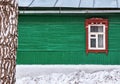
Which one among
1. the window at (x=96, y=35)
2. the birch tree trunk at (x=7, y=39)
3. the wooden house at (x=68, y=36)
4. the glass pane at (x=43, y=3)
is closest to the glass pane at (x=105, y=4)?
the wooden house at (x=68, y=36)

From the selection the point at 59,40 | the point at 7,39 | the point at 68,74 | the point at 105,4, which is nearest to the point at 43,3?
the point at 59,40

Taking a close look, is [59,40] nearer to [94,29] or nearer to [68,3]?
[94,29]

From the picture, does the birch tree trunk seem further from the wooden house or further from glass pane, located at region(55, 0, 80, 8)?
glass pane, located at region(55, 0, 80, 8)

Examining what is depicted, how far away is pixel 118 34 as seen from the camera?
52.4 ft

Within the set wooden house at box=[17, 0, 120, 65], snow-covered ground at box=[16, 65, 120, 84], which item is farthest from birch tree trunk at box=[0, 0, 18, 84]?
wooden house at box=[17, 0, 120, 65]

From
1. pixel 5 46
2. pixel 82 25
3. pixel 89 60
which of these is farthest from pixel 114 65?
pixel 5 46

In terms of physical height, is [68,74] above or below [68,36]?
below

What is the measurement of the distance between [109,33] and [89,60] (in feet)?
4.17

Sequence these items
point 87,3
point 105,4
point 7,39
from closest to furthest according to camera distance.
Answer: point 7,39 → point 105,4 → point 87,3

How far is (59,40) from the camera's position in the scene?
52.7ft

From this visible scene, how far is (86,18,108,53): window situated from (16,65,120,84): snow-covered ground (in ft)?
2.47

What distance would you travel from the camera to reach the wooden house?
16.0 meters

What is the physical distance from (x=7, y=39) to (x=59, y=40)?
13665 mm

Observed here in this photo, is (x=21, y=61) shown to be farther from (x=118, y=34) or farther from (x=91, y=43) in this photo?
(x=118, y=34)
